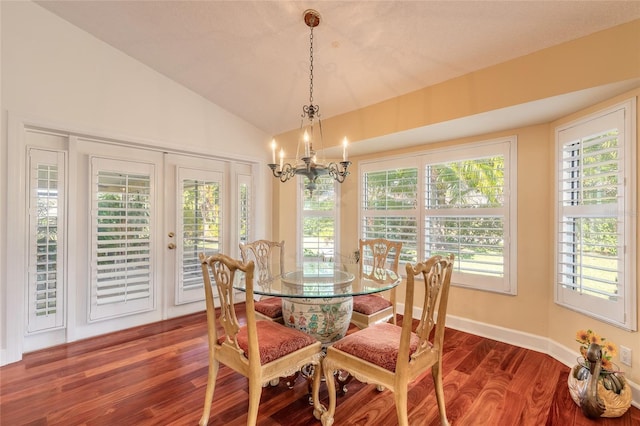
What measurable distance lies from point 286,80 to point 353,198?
182cm

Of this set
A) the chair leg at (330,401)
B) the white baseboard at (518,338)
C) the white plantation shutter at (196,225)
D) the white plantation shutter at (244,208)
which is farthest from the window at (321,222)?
the chair leg at (330,401)

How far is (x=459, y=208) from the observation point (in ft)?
10.9

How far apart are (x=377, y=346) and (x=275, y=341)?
0.60 m

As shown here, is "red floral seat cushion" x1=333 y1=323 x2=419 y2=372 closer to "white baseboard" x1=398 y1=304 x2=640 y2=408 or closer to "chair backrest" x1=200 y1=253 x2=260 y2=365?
"chair backrest" x1=200 y1=253 x2=260 y2=365

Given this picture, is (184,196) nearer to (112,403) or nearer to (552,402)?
(112,403)

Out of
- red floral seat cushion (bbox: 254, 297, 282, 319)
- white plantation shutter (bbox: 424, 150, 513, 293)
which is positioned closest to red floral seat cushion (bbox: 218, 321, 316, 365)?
red floral seat cushion (bbox: 254, 297, 282, 319)

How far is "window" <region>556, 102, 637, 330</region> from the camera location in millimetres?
2123

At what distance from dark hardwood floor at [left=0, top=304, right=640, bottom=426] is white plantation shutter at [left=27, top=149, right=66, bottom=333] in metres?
0.36

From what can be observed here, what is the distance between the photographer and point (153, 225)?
11.2 feet

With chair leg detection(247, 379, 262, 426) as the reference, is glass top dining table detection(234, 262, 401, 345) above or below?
above

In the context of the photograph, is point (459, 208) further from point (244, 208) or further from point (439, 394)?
point (244, 208)

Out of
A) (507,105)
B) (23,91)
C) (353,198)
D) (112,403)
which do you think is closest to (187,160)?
(23,91)

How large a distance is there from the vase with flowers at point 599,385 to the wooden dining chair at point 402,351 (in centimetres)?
97

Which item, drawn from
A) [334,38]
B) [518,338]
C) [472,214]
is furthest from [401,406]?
[334,38]
